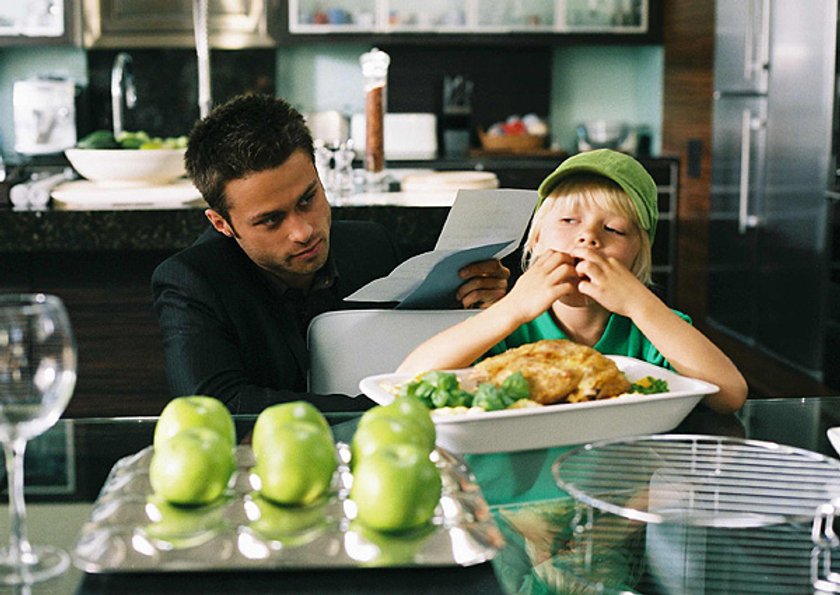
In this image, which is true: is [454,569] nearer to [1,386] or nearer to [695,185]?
[1,386]

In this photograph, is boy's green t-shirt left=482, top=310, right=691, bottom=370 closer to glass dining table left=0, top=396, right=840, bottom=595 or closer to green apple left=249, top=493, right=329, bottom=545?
glass dining table left=0, top=396, right=840, bottom=595

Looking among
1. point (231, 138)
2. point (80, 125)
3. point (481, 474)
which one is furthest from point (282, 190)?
point (80, 125)

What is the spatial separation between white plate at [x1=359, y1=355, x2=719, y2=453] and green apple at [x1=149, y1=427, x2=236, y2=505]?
285mm

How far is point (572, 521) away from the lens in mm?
1026

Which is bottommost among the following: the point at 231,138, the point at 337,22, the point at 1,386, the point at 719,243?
the point at 719,243

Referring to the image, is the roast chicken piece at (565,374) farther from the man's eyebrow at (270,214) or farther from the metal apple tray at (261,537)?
the man's eyebrow at (270,214)

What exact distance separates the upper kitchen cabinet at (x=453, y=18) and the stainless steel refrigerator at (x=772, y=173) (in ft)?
2.15

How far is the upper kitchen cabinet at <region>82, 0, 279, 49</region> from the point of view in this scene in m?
5.47

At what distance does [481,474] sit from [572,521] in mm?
151

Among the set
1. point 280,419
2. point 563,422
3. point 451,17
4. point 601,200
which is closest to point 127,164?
point 601,200

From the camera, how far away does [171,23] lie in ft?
18.1

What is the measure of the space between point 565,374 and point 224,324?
852 mm

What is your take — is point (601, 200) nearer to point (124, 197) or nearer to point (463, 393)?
point (463, 393)

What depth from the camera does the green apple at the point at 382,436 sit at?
1.01 metres
